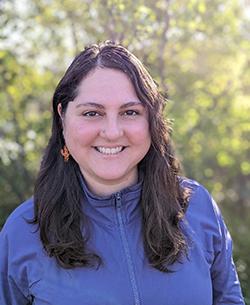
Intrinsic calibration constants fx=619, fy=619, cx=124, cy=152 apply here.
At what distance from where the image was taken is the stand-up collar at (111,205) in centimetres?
239

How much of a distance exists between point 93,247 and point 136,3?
6.00 ft

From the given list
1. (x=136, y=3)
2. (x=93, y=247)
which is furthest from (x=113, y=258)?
(x=136, y=3)

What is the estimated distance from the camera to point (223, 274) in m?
2.55

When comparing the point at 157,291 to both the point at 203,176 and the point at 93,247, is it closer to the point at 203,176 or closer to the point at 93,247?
the point at 93,247

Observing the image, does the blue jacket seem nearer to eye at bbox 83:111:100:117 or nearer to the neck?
the neck

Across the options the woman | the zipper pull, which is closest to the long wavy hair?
the woman

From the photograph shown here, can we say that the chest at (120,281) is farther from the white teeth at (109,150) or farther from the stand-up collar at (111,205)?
the white teeth at (109,150)

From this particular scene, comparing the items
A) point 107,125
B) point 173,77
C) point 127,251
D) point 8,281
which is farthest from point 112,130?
point 173,77

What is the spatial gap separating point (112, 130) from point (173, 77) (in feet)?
9.04

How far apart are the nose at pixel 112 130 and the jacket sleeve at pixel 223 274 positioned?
593 millimetres

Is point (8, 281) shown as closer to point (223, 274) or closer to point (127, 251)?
point (127, 251)

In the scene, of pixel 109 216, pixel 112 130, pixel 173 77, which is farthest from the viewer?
pixel 173 77

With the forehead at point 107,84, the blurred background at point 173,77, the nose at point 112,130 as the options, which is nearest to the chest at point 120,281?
the nose at point 112,130

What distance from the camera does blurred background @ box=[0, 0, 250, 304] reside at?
4.31 m
